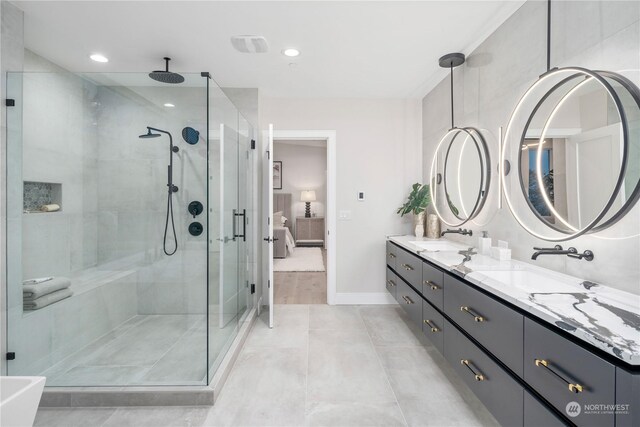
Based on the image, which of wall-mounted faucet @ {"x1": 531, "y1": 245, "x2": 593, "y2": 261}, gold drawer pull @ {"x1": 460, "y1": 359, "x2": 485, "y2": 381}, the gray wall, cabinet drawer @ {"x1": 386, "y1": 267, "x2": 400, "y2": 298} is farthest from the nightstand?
wall-mounted faucet @ {"x1": 531, "y1": 245, "x2": 593, "y2": 261}

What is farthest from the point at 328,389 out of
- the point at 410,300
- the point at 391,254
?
the point at 391,254

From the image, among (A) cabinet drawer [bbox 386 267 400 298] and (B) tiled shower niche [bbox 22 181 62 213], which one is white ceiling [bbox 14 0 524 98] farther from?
(A) cabinet drawer [bbox 386 267 400 298]

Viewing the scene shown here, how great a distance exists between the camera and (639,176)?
4.13 ft

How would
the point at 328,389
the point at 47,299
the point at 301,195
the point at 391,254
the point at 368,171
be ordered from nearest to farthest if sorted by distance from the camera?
1. the point at 328,389
2. the point at 47,299
3. the point at 391,254
4. the point at 368,171
5. the point at 301,195

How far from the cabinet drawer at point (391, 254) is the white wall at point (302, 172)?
486 centimetres

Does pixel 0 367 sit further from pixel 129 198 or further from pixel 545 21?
pixel 545 21

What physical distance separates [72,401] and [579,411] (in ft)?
8.22

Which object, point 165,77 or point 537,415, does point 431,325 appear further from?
point 165,77

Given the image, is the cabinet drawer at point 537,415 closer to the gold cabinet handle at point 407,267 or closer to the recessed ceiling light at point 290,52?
the gold cabinet handle at point 407,267

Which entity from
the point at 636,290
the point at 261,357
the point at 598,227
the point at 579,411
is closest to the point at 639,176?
the point at 598,227

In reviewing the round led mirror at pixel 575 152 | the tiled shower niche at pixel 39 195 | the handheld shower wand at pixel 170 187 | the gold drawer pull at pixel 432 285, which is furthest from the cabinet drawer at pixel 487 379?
the tiled shower niche at pixel 39 195

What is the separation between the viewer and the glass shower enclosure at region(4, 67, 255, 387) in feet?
6.85

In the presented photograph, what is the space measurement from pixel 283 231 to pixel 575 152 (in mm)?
5330

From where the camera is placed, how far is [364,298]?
3820mm
